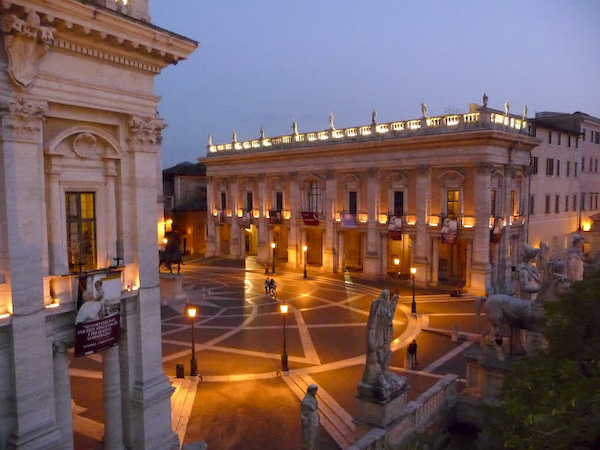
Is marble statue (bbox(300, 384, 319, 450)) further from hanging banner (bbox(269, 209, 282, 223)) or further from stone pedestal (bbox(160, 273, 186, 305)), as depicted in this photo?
hanging banner (bbox(269, 209, 282, 223))

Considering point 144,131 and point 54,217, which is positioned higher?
point 144,131

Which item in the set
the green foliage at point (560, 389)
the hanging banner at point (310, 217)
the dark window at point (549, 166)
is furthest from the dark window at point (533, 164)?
the green foliage at point (560, 389)

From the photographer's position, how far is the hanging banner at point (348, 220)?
41.9 metres

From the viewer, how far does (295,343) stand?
2453 cm

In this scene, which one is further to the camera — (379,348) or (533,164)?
(533,164)

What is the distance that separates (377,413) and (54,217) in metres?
9.49

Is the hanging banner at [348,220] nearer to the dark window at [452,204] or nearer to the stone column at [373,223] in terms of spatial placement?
the stone column at [373,223]

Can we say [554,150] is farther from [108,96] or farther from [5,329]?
[5,329]

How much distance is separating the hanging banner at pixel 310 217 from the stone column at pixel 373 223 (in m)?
5.36

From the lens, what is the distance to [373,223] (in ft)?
134

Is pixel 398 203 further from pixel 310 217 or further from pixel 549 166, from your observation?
pixel 549 166

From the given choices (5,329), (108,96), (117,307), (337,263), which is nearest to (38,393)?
(5,329)

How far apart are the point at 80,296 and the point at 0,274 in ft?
6.01

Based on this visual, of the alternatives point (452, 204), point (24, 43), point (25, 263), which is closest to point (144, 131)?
point (24, 43)
